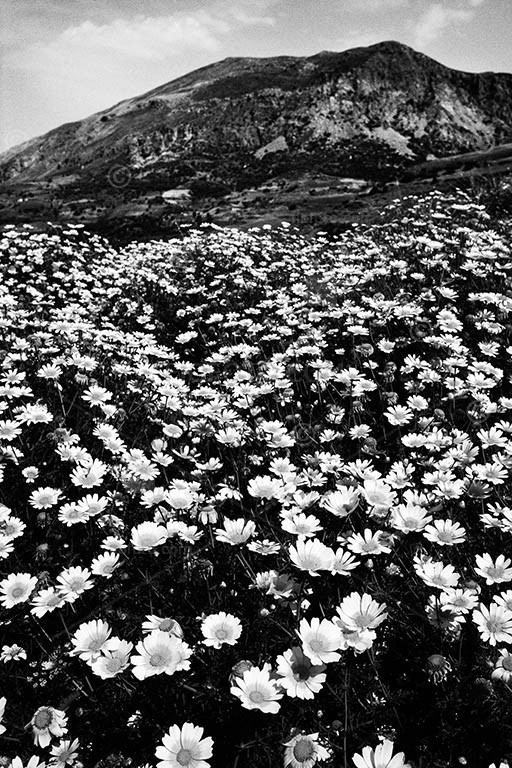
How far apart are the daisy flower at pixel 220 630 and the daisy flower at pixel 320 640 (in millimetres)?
320

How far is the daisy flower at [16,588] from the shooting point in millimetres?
2229

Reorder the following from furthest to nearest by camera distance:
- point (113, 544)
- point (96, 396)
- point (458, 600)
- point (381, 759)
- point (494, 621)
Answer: point (96, 396) < point (113, 544) < point (458, 600) < point (494, 621) < point (381, 759)

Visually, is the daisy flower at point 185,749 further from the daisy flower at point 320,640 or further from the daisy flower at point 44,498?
the daisy flower at point 44,498

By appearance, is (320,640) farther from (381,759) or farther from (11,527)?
(11,527)

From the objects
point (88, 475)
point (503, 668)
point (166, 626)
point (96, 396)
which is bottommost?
point (503, 668)

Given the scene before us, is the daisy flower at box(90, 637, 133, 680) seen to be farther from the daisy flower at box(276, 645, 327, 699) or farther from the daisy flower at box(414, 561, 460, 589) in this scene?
the daisy flower at box(414, 561, 460, 589)

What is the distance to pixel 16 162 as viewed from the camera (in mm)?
130250

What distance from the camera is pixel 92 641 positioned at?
1962 mm

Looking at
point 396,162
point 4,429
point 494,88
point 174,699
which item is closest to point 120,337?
point 4,429

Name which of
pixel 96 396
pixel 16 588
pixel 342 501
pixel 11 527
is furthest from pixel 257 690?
pixel 96 396

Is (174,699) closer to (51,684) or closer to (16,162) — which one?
(51,684)

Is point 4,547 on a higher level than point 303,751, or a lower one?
higher

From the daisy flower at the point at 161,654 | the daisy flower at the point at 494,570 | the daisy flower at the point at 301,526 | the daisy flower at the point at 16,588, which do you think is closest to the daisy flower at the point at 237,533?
the daisy flower at the point at 301,526

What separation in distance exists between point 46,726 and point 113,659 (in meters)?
0.31
